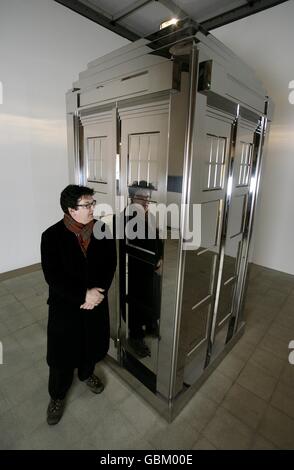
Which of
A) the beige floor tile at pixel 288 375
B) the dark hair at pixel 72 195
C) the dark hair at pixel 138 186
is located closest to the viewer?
the dark hair at pixel 72 195

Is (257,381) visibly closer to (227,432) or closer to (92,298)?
(227,432)

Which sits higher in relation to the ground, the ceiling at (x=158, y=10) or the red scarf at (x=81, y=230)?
the ceiling at (x=158, y=10)

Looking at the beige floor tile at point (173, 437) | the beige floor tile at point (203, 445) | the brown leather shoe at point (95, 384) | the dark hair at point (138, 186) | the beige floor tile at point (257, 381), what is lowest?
the beige floor tile at point (257, 381)

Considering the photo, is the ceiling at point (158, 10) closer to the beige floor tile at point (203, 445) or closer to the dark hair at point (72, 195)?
the dark hair at point (72, 195)

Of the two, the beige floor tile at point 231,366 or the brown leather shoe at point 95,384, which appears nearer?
the brown leather shoe at point 95,384

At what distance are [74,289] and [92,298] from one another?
0.36ft

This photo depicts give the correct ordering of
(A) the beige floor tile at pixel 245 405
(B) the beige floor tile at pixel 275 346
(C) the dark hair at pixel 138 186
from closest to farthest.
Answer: (C) the dark hair at pixel 138 186
(A) the beige floor tile at pixel 245 405
(B) the beige floor tile at pixel 275 346

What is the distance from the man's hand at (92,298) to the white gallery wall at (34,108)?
2.43 meters

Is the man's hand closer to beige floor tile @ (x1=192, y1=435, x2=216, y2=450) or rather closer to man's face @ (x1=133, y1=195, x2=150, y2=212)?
man's face @ (x1=133, y1=195, x2=150, y2=212)

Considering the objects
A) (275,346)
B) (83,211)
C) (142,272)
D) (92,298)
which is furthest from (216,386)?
(83,211)

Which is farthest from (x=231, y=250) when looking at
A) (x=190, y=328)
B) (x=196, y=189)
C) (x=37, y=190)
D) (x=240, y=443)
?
(x=37, y=190)

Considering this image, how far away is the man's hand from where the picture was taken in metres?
1.35

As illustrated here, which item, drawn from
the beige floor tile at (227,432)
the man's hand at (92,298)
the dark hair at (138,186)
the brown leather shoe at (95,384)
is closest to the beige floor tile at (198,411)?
the beige floor tile at (227,432)

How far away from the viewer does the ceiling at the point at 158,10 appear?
3.18 m
